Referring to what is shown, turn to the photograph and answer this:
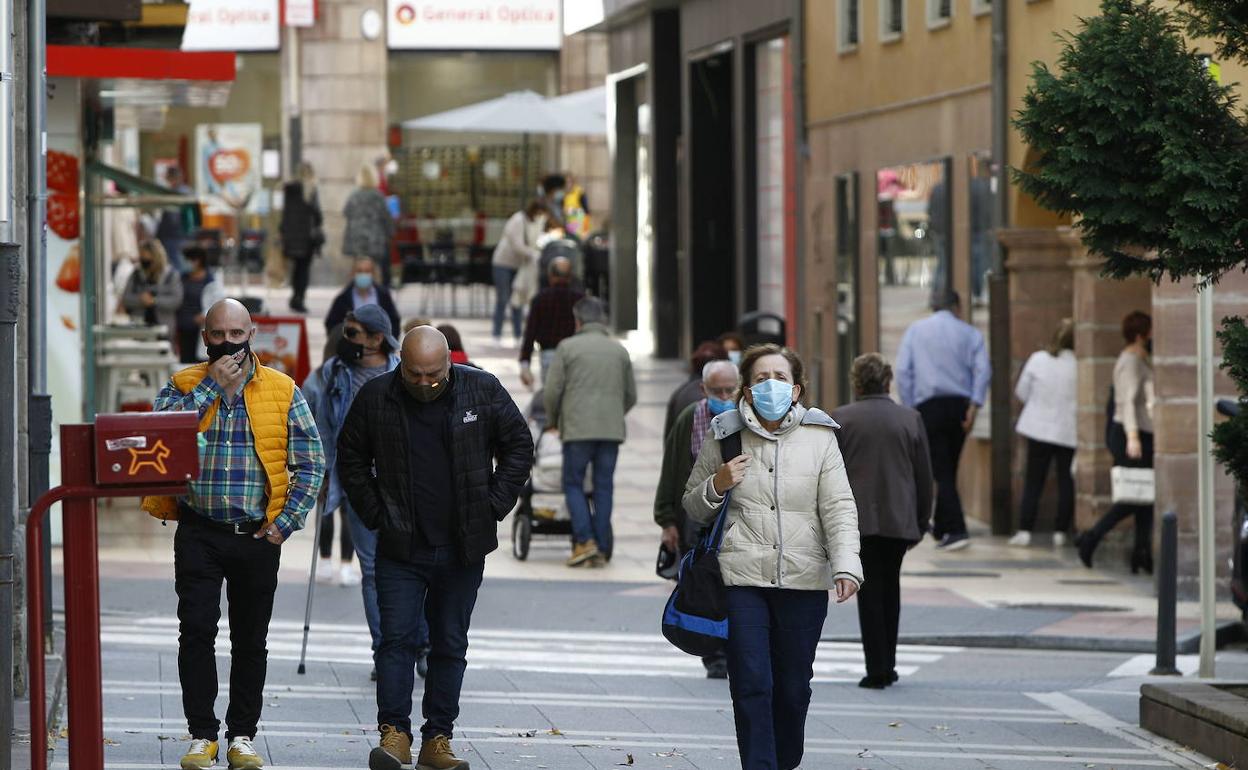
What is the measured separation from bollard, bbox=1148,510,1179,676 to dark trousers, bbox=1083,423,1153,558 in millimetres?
3819

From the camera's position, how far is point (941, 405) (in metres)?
18.4

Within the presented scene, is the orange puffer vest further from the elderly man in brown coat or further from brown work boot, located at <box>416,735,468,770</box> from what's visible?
the elderly man in brown coat

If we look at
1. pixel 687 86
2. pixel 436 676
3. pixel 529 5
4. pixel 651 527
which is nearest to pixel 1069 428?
pixel 651 527

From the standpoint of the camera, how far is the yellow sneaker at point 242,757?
859 cm

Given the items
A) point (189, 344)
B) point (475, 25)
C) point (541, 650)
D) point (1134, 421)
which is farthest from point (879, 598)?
point (475, 25)

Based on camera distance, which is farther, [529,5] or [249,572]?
[529,5]

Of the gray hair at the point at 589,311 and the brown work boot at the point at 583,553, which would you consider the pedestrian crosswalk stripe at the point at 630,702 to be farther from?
the gray hair at the point at 589,311

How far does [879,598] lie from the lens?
38.9ft

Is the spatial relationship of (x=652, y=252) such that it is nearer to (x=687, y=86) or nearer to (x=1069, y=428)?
(x=687, y=86)

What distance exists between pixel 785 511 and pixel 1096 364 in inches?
384

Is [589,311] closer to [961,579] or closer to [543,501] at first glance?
[543,501]

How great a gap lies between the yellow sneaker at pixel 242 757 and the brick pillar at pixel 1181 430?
8330 millimetres

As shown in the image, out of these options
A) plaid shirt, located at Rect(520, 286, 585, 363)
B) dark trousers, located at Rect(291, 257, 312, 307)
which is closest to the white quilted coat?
plaid shirt, located at Rect(520, 286, 585, 363)

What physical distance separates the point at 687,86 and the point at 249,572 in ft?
73.4
